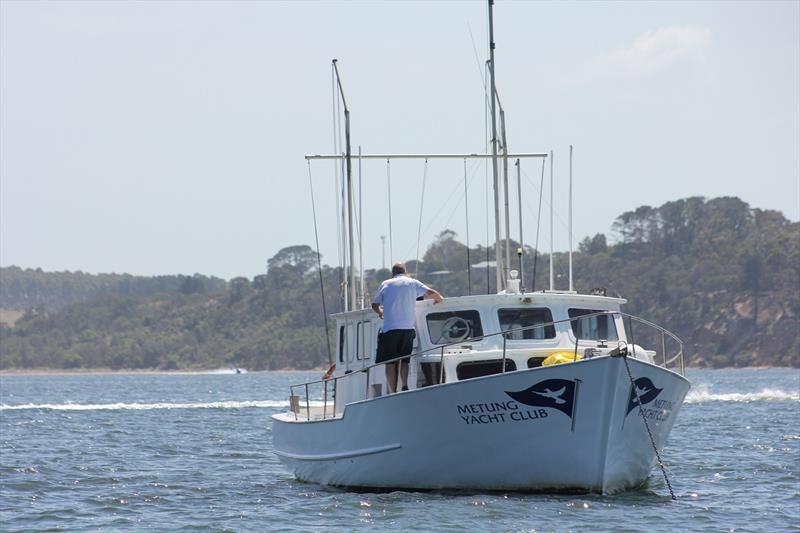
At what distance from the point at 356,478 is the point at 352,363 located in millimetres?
2775

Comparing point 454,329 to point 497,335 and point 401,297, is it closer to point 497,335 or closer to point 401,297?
point 497,335

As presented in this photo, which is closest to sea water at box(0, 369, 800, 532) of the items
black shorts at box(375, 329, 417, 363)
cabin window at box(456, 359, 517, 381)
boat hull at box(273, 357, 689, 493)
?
boat hull at box(273, 357, 689, 493)

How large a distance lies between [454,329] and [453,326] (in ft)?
0.16

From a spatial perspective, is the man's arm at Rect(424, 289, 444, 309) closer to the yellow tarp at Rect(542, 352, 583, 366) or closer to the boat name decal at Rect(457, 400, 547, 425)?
the yellow tarp at Rect(542, 352, 583, 366)

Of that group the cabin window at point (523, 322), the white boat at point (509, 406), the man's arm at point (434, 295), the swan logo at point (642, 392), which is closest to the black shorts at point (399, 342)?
the white boat at point (509, 406)

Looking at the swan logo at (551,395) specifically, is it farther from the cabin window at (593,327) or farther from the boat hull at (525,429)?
the cabin window at (593,327)

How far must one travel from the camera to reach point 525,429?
19.1 metres

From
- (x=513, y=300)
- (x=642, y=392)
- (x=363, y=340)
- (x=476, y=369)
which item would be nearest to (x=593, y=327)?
(x=513, y=300)

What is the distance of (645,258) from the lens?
171000 millimetres

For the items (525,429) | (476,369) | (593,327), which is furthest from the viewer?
(593,327)

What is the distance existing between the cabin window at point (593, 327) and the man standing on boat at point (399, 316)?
7.61 ft

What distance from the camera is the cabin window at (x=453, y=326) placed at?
2116cm

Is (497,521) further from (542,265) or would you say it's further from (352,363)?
(542,265)

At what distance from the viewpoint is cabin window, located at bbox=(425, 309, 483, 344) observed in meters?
21.2
